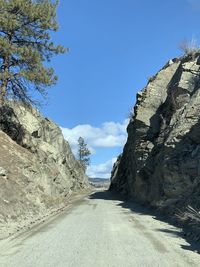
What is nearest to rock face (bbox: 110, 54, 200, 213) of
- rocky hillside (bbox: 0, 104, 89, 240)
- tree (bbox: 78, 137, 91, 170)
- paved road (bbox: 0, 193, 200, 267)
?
paved road (bbox: 0, 193, 200, 267)

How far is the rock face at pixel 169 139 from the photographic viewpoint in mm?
22516

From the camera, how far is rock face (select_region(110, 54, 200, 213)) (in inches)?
886

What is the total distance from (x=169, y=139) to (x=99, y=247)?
48.9 ft

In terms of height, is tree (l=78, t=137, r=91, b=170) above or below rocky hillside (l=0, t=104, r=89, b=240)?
above

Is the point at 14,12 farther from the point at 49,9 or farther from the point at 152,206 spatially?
the point at 152,206

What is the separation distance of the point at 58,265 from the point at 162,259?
2.27 m

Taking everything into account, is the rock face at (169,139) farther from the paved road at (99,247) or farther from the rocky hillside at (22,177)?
the rocky hillside at (22,177)

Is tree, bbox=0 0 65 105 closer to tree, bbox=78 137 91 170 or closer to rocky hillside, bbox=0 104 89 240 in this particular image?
rocky hillside, bbox=0 104 89 240

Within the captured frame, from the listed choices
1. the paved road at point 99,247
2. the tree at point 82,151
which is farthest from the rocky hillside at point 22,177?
the tree at point 82,151

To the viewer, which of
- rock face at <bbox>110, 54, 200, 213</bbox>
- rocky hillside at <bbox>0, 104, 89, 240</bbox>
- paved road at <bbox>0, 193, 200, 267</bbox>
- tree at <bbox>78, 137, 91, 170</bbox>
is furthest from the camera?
tree at <bbox>78, 137, 91, 170</bbox>

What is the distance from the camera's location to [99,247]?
11812mm

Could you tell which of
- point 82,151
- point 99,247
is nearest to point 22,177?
point 99,247

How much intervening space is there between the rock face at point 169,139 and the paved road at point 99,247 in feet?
14.0

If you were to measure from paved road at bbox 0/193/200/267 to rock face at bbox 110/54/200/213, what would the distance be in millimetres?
4264
